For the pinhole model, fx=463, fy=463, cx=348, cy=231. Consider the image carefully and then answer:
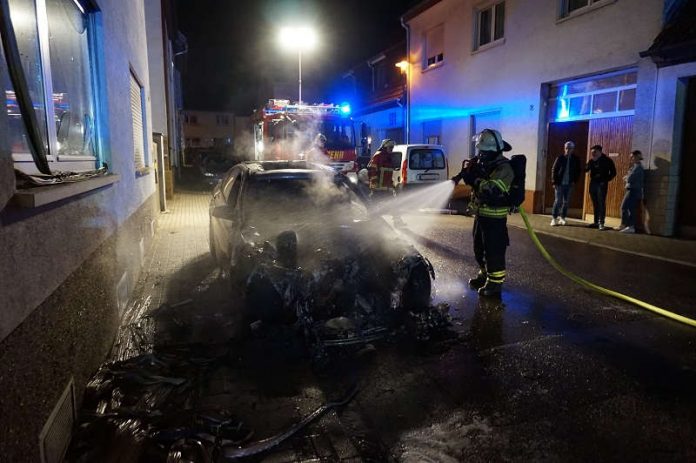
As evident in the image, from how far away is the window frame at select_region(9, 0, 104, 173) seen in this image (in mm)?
3020

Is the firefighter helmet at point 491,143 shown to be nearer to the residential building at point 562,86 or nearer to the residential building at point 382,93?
the residential building at point 562,86

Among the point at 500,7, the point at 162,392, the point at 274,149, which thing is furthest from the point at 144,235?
the point at 500,7

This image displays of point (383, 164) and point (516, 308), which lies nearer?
point (516, 308)

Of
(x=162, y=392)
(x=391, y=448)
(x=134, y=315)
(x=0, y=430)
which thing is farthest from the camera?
(x=134, y=315)

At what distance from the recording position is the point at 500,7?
14.6m

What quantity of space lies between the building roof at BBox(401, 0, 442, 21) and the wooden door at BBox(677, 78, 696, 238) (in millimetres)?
10685

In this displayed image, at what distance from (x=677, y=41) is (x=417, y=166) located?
669 centimetres

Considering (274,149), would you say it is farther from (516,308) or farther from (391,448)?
(391,448)

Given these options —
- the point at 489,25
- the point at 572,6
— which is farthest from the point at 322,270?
the point at 489,25

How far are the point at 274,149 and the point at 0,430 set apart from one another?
13.2m

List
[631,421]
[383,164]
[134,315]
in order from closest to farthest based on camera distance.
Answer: [631,421]
[134,315]
[383,164]

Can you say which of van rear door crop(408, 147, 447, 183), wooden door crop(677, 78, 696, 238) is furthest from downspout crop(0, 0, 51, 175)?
van rear door crop(408, 147, 447, 183)

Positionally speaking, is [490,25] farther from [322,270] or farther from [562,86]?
[322,270]

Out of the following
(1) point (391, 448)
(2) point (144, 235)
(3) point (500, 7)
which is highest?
(3) point (500, 7)
